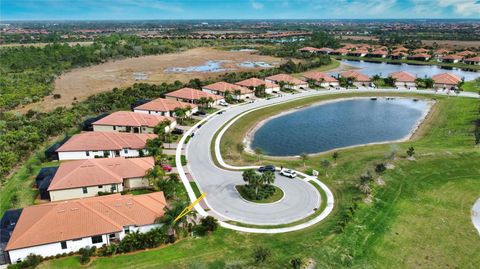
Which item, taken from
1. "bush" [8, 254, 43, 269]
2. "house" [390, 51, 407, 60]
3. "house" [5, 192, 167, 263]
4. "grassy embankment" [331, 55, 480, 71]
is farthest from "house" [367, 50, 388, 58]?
"bush" [8, 254, 43, 269]

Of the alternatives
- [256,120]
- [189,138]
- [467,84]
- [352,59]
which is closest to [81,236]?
[189,138]

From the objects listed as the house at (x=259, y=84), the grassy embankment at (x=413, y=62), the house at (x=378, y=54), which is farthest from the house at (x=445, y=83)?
the house at (x=378, y=54)

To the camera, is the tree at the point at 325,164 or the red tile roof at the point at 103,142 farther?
the red tile roof at the point at 103,142

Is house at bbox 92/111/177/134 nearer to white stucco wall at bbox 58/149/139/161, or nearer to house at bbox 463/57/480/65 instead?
white stucco wall at bbox 58/149/139/161

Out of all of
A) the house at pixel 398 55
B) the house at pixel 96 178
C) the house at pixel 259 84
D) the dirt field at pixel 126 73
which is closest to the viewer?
the house at pixel 96 178

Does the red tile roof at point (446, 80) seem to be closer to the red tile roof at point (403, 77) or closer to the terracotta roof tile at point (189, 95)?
the red tile roof at point (403, 77)

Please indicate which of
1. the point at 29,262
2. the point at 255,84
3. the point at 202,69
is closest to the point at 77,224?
the point at 29,262

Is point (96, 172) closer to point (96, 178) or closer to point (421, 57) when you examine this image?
point (96, 178)
